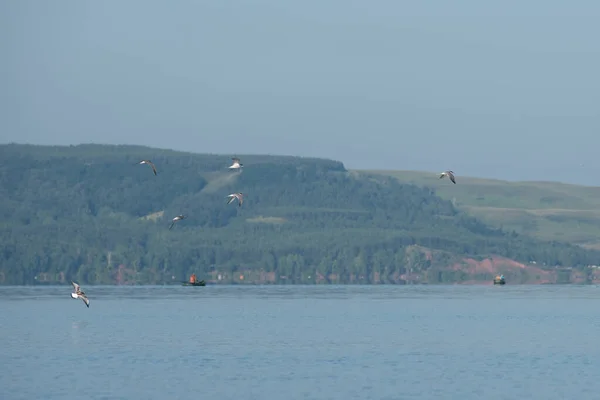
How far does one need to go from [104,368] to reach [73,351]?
12331 millimetres

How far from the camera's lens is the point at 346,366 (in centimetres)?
7944

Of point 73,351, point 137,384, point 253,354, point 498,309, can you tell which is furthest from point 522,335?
point 498,309

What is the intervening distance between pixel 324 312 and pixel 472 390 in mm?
83318

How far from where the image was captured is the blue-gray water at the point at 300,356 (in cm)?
6812

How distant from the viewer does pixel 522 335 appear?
10594cm

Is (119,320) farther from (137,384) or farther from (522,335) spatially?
(137,384)

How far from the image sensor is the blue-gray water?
68125 millimetres

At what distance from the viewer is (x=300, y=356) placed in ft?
284

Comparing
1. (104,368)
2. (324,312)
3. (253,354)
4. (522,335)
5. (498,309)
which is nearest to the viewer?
(104,368)

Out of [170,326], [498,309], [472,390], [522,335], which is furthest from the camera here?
[498,309]

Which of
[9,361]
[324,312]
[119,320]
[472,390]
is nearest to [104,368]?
[9,361]

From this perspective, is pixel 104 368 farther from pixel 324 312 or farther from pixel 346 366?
pixel 324 312

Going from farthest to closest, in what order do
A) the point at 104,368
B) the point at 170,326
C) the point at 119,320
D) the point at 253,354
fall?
the point at 119,320 → the point at 170,326 → the point at 253,354 → the point at 104,368

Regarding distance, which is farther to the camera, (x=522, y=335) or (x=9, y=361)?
(x=522, y=335)
